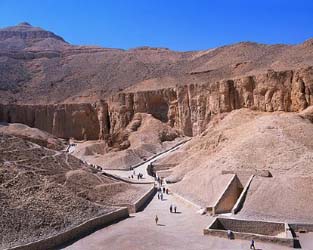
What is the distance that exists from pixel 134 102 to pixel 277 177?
36.2m

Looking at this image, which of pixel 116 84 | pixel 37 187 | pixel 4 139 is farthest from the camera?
pixel 116 84

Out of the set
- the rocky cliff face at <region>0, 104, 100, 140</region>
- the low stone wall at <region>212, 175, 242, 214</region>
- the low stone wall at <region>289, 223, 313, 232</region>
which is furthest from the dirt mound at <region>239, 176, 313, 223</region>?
the rocky cliff face at <region>0, 104, 100, 140</region>

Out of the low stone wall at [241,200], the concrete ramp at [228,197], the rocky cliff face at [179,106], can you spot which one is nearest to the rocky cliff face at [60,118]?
the rocky cliff face at [179,106]

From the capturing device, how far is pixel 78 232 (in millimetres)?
21953

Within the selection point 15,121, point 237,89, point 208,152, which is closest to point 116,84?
point 15,121

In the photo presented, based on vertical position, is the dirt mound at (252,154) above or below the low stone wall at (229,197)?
above

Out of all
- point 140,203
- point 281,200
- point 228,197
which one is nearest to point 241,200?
point 228,197

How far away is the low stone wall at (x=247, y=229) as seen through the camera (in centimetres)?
2052

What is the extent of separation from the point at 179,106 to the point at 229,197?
29809 millimetres

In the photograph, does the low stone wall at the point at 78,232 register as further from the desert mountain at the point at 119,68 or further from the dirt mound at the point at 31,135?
the dirt mound at the point at 31,135

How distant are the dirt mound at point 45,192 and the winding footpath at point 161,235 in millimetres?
1511

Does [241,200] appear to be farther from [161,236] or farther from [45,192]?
[45,192]

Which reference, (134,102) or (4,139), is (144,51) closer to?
(134,102)

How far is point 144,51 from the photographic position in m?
107
